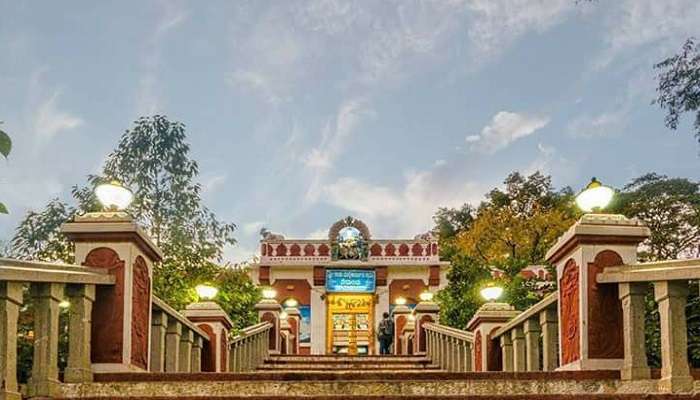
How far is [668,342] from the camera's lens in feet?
17.9

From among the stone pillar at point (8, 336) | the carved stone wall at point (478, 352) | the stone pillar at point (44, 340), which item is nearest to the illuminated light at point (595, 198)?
the stone pillar at point (44, 340)

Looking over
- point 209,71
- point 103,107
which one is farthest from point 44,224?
point 209,71

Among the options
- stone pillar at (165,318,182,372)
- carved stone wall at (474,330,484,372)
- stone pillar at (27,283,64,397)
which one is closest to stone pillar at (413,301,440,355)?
carved stone wall at (474,330,484,372)

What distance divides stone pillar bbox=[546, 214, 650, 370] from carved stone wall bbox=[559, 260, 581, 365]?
13 mm

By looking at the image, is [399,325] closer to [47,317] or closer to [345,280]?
[345,280]

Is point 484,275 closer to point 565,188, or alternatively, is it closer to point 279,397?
point 279,397

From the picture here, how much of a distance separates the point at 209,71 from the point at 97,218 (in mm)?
18785

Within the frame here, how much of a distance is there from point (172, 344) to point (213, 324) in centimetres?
223

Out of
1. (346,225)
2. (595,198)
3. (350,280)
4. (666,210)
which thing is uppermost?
(666,210)

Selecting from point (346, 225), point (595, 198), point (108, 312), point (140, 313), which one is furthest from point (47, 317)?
Result: point (346, 225)

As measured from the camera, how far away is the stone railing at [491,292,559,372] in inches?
294

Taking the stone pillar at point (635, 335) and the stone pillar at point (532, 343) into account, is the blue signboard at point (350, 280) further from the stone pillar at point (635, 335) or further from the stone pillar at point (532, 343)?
the stone pillar at point (635, 335)

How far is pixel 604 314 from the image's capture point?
20.9 ft

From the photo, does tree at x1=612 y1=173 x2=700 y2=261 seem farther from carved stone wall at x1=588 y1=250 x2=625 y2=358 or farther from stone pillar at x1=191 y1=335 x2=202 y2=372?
carved stone wall at x1=588 y1=250 x2=625 y2=358
